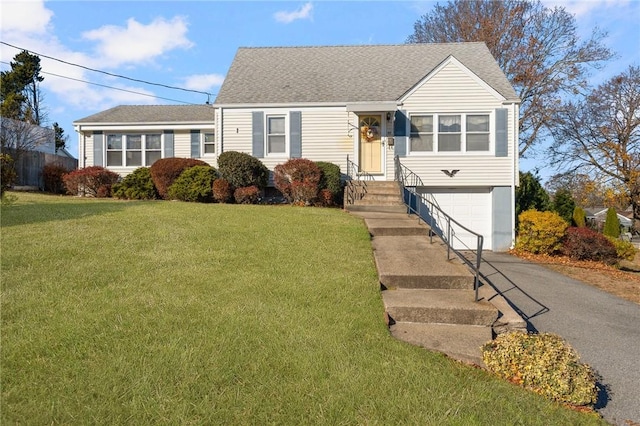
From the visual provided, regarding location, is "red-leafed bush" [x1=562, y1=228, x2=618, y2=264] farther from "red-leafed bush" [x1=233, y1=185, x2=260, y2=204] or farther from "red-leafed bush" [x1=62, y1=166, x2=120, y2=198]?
"red-leafed bush" [x1=62, y1=166, x2=120, y2=198]

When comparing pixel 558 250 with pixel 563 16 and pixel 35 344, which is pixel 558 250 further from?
pixel 563 16

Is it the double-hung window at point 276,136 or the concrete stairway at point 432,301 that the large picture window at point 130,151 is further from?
the concrete stairway at point 432,301

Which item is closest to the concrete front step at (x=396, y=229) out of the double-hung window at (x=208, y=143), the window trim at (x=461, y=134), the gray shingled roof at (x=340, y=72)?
the window trim at (x=461, y=134)

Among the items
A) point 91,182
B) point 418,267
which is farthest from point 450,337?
point 91,182

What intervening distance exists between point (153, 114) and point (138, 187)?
470 cm

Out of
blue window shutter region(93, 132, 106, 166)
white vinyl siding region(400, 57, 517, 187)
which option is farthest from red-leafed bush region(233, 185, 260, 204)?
→ blue window shutter region(93, 132, 106, 166)

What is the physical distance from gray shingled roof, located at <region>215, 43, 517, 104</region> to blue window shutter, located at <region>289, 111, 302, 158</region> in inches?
28.9

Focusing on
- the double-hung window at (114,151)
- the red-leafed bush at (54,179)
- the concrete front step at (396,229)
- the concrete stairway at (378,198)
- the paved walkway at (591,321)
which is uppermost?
the double-hung window at (114,151)

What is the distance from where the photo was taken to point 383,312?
5336 mm

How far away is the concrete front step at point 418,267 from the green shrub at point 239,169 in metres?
7.69

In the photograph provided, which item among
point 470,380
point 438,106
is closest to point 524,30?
point 438,106

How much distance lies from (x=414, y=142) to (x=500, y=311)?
11.0 metres

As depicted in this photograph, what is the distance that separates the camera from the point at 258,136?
53.4 feet

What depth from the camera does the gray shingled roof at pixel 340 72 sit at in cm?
1653
